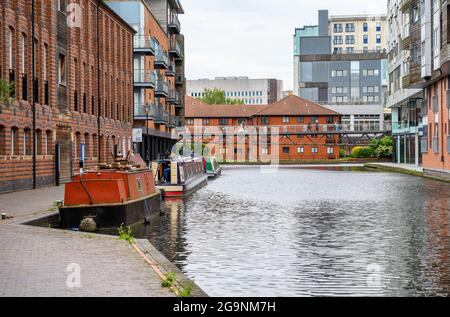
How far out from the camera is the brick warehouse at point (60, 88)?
26500 mm

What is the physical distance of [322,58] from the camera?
13262 centimetres

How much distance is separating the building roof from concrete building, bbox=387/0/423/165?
30.4m

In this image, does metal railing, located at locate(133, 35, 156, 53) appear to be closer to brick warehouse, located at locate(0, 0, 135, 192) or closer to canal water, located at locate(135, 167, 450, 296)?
brick warehouse, located at locate(0, 0, 135, 192)

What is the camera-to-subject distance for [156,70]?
6259cm

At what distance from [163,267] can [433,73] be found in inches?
1523

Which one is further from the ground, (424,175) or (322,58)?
(322,58)

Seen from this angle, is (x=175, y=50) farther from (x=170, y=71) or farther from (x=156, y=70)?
(x=156, y=70)

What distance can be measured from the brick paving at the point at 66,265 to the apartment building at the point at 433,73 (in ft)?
98.7

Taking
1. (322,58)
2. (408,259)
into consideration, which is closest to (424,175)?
(408,259)

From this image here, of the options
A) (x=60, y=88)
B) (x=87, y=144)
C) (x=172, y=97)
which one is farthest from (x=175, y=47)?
(x=60, y=88)

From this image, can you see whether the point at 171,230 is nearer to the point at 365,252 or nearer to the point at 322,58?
the point at 365,252

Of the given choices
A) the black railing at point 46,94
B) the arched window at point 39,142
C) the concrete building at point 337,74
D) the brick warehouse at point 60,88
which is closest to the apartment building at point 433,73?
the brick warehouse at point 60,88

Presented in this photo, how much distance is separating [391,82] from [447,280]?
207 feet

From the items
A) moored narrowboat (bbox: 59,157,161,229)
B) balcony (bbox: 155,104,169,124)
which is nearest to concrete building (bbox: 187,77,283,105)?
balcony (bbox: 155,104,169,124)
